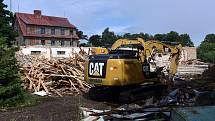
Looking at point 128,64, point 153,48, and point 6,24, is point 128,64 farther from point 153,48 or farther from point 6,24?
point 6,24

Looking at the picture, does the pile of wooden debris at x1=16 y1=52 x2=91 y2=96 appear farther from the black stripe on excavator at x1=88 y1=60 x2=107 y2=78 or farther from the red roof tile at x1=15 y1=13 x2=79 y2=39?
the red roof tile at x1=15 y1=13 x2=79 y2=39

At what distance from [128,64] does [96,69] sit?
43.7 inches

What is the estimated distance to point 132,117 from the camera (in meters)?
10.2

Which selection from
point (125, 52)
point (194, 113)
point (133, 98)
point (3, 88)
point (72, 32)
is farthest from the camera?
point (72, 32)

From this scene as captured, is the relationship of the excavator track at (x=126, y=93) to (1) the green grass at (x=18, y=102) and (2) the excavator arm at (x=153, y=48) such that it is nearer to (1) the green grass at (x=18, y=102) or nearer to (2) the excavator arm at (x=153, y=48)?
(2) the excavator arm at (x=153, y=48)

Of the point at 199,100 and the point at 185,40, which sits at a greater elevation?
the point at 185,40

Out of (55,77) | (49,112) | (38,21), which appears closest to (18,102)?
(49,112)

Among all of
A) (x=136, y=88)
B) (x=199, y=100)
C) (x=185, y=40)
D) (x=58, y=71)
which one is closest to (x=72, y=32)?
(x=185, y=40)

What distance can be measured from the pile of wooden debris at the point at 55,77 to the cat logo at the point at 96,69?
2.99 m

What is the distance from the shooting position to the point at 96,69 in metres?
14.8

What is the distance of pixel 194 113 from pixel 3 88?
8.00 m

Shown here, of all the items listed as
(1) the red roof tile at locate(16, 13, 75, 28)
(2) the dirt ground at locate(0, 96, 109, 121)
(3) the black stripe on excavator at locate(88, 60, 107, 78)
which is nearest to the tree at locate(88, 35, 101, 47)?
(1) the red roof tile at locate(16, 13, 75, 28)

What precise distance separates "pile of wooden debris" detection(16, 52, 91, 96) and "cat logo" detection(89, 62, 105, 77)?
9.82 ft

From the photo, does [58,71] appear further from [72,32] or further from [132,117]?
[72,32]
